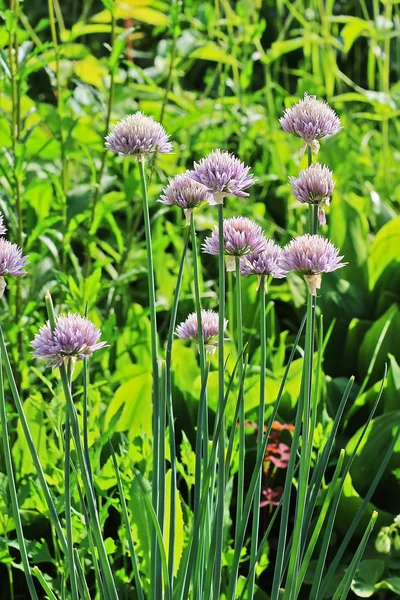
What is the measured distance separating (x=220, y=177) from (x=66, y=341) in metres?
0.19

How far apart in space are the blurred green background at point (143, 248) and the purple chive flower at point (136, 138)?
0.90 ft

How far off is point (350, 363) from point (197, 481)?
96 centimetres

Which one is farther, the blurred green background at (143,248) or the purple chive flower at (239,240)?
the blurred green background at (143,248)

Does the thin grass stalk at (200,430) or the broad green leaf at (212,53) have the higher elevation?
the broad green leaf at (212,53)

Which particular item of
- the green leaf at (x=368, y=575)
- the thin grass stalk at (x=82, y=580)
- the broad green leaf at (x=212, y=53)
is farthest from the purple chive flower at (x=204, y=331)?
the broad green leaf at (x=212, y=53)

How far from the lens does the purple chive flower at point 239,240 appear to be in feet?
2.41

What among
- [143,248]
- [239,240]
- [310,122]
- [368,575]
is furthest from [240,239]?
[143,248]

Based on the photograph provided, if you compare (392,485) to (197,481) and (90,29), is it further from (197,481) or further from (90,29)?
(90,29)

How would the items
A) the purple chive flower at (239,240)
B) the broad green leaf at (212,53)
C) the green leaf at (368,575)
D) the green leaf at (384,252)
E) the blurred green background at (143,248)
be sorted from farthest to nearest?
the broad green leaf at (212,53), the green leaf at (384,252), the blurred green background at (143,248), the green leaf at (368,575), the purple chive flower at (239,240)

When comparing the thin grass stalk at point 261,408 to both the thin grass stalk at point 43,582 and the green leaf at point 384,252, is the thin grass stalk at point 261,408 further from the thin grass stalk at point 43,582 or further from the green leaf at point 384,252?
the green leaf at point 384,252

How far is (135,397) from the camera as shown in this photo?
1.38 metres

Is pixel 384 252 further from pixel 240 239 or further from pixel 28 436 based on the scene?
pixel 28 436

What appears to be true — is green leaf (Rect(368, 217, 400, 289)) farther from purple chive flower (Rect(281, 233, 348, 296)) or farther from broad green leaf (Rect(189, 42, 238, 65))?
purple chive flower (Rect(281, 233, 348, 296))

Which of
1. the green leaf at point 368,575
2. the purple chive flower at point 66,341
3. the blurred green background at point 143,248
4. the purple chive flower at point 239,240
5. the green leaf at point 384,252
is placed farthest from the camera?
the green leaf at point 384,252
